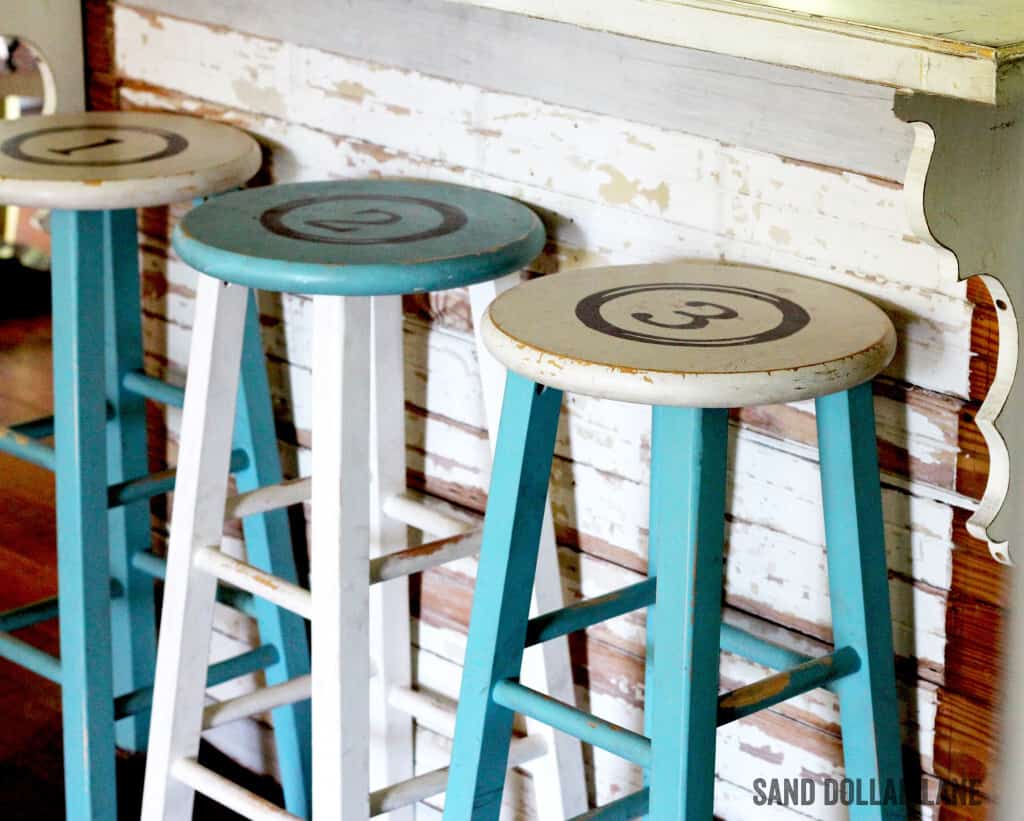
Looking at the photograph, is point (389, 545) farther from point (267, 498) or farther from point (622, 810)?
point (622, 810)

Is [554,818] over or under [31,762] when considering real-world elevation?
over

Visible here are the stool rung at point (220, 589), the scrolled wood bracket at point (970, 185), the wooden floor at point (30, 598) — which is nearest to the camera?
the scrolled wood bracket at point (970, 185)

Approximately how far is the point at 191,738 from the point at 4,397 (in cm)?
261

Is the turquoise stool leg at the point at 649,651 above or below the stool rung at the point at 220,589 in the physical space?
above

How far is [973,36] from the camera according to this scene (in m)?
1.03

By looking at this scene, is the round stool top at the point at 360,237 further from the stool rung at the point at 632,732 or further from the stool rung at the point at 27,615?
the stool rung at the point at 27,615

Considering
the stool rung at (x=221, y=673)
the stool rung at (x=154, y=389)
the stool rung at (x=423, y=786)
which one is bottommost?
the stool rung at (x=221, y=673)

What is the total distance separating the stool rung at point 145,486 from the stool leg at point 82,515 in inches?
2.2

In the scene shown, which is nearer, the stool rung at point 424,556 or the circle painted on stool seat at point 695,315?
the circle painted on stool seat at point 695,315

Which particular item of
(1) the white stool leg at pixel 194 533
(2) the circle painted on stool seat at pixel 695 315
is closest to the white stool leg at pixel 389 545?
(1) the white stool leg at pixel 194 533

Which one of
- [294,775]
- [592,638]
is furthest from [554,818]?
[294,775]

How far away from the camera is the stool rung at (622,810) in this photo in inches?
61.3

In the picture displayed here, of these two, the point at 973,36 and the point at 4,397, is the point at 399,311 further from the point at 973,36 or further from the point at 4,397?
the point at 4,397

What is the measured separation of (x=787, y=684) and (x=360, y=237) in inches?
27.6
